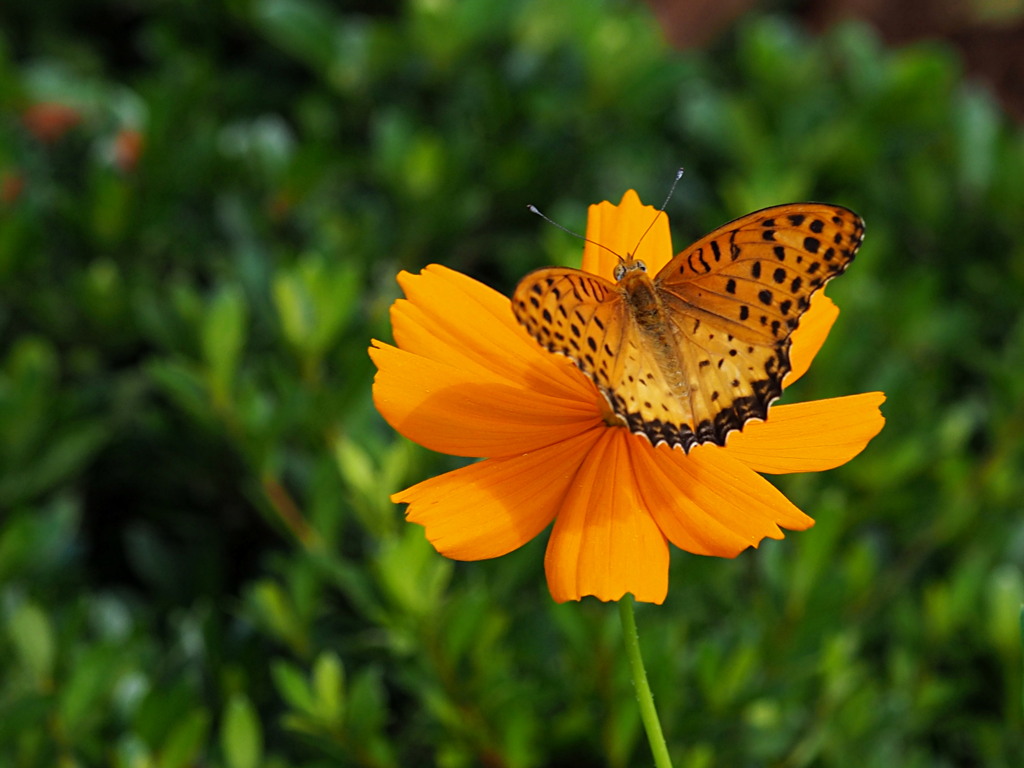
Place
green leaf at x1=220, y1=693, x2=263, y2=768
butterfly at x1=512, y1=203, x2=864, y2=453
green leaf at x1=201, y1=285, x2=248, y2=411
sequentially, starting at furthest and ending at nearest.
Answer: green leaf at x1=201, y1=285, x2=248, y2=411 → green leaf at x1=220, y1=693, x2=263, y2=768 → butterfly at x1=512, y1=203, x2=864, y2=453

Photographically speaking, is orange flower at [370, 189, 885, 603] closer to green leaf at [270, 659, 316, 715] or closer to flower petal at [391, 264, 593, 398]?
flower petal at [391, 264, 593, 398]

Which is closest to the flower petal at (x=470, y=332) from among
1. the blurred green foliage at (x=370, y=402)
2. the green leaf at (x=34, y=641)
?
the blurred green foliage at (x=370, y=402)

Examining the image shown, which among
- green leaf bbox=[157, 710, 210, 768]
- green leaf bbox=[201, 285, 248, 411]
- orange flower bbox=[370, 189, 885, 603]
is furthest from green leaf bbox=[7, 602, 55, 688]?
orange flower bbox=[370, 189, 885, 603]

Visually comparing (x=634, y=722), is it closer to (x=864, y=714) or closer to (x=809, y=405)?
(x=864, y=714)

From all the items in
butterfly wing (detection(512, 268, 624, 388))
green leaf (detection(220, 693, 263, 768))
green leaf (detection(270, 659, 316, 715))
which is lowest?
green leaf (detection(220, 693, 263, 768))

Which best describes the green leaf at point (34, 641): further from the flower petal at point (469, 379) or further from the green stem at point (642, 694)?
the green stem at point (642, 694)

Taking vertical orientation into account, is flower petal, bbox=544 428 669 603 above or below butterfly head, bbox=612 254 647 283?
below

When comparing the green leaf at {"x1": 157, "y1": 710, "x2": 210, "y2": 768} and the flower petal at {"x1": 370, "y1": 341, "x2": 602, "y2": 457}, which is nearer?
the flower petal at {"x1": 370, "y1": 341, "x2": 602, "y2": 457}
